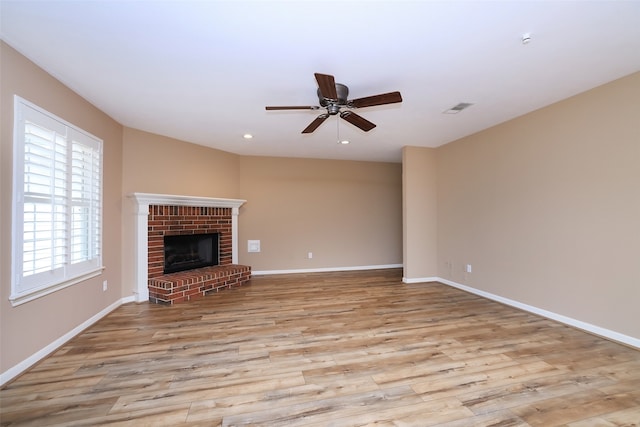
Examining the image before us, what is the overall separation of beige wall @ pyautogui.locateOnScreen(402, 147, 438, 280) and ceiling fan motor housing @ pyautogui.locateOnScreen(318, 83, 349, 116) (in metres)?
2.73

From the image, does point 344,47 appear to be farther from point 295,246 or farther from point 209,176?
point 295,246

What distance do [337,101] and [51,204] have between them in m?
2.72

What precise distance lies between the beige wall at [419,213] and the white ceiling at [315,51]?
1.62 metres

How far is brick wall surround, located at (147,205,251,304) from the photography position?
3944 mm

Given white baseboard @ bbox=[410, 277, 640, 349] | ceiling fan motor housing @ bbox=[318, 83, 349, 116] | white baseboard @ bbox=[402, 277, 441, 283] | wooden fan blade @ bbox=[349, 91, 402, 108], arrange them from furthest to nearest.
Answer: white baseboard @ bbox=[402, 277, 441, 283]
white baseboard @ bbox=[410, 277, 640, 349]
ceiling fan motor housing @ bbox=[318, 83, 349, 116]
wooden fan blade @ bbox=[349, 91, 402, 108]

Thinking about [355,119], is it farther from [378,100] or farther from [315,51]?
[315,51]

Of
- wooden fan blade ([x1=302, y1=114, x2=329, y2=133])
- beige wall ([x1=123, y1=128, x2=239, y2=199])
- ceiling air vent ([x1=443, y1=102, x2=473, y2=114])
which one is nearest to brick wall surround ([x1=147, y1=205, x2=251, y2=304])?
beige wall ([x1=123, y1=128, x2=239, y2=199])

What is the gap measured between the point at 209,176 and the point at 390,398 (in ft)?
14.8

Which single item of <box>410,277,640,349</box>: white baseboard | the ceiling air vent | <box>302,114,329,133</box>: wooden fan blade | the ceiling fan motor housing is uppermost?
the ceiling air vent

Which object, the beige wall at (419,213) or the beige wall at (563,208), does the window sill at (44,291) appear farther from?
the beige wall at (563,208)

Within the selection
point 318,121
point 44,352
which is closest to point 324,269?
point 318,121

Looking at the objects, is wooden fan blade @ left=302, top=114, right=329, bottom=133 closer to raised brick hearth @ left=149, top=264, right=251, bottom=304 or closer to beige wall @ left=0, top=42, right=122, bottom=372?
beige wall @ left=0, top=42, right=122, bottom=372

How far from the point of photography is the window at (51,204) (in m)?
2.15

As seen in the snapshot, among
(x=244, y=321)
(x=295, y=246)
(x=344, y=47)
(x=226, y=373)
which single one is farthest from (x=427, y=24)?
(x=295, y=246)
